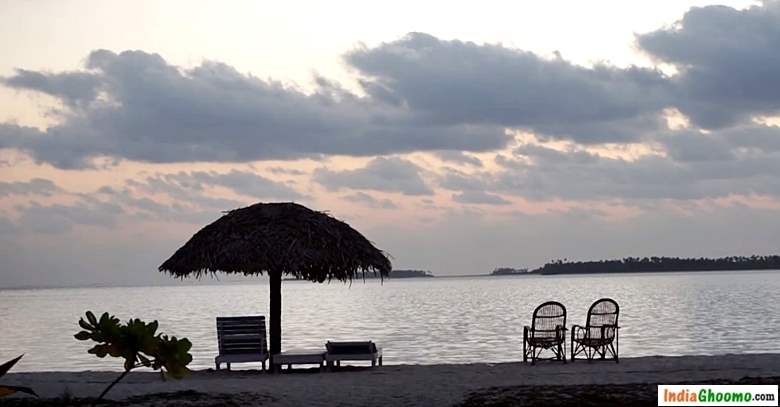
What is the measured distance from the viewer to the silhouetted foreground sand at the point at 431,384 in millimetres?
10492

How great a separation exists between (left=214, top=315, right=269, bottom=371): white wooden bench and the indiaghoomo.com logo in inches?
237

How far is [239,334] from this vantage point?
1422 cm

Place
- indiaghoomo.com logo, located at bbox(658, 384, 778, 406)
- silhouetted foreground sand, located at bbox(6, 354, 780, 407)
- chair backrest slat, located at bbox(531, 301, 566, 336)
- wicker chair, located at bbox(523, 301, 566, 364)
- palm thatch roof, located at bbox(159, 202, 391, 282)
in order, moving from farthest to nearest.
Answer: chair backrest slat, located at bbox(531, 301, 566, 336) → palm thatch roof, located at bbox(159, 202, 391, 282) → wicker chair, located at bbox(523, 301, 566, 364) → silhouetted foreground sand, located at bbox(6, 354, 780, 407) → indiaghoomo.com logo, located at bbox(658, 384, 778, 406)

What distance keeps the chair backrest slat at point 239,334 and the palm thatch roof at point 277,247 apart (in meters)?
0.80

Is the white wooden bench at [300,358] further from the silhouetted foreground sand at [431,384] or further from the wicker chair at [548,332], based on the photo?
the wicker chair at [548,332]

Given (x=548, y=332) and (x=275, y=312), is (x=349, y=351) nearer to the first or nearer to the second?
(x=275, y=312)

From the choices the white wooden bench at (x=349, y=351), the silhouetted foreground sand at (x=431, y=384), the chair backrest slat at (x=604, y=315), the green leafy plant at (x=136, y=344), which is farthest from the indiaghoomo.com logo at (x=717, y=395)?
the green leafy plant at (x=136, y=344)

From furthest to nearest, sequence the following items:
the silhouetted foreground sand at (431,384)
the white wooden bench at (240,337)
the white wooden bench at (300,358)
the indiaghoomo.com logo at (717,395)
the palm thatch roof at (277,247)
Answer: the palm thatch roof at (277,247) < the white wooden bench at (240,337) < the white wooden bench at (300,358) < the silhouetted foreground sand at (431,384) < the indiaghoomo.com logo at (717,395)

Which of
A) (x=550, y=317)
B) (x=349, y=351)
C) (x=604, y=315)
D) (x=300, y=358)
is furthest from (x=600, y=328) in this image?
(x=300, y=358)

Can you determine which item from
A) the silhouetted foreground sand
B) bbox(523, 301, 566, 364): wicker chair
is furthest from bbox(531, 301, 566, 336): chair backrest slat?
Answer: the silhouetted foreground sand

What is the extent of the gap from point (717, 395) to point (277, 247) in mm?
6754

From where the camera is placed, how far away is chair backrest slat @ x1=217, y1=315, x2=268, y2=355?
14148mm

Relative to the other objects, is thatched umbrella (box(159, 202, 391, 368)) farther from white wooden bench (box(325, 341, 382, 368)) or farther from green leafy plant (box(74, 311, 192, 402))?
green leafy plant (box(74, 311, 192, 402))

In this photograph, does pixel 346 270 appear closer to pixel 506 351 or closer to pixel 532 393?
pixel 532 393
